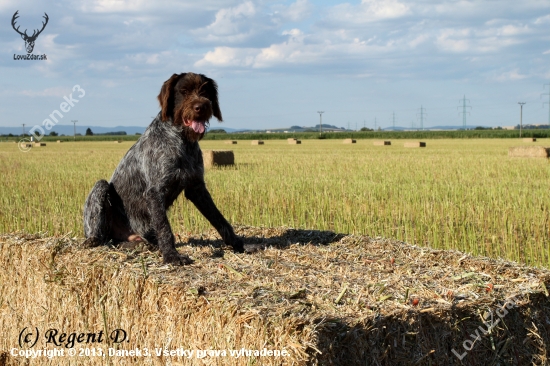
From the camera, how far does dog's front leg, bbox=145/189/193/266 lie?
471 centimetres

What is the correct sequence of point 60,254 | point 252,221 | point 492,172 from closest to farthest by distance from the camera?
point 60,254
point 252,221
point 492,172

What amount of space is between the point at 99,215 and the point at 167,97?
4.27ft

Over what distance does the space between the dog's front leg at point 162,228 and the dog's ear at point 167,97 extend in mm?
677

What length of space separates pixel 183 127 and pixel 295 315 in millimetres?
2369

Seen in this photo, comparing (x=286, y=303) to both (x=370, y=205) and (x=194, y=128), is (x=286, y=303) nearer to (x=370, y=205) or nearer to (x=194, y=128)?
(x=194, y=128)

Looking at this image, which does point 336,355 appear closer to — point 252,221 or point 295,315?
point 295,315

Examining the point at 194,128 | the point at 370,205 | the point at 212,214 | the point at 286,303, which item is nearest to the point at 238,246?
the point at 212,214

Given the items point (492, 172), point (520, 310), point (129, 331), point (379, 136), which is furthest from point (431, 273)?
point (379, 136)

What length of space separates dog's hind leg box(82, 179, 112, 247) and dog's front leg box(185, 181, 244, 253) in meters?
0.78

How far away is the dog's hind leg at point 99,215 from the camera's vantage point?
213 inches

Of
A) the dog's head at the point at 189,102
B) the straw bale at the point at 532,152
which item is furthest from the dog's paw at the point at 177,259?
the straw bale at the point at 532,152

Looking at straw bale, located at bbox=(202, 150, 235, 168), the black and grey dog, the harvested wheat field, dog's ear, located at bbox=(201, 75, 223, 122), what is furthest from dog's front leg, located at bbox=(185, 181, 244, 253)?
straw bale, located at bbox=(202, 150, 235, 168)

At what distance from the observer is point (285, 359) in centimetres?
310

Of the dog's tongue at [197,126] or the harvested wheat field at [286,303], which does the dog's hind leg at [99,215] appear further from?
the dog's tongue at [197,126]
